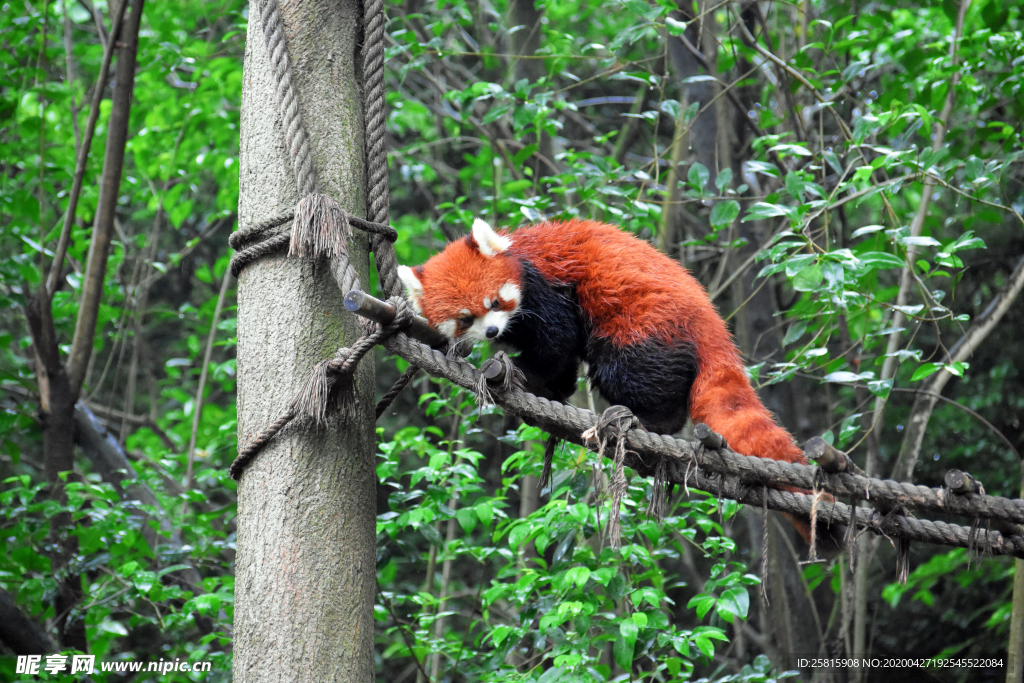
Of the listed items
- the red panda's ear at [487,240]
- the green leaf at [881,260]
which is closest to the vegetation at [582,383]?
the green leaf at [881,260]

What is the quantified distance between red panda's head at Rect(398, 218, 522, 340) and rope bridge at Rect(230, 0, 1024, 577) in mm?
506

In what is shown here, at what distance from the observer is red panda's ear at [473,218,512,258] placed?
2432 millimetres

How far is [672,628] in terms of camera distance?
2.61 metres

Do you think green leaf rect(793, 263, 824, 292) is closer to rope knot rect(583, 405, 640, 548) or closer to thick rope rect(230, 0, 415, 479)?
rope knot rect(583, 405, 640, 548)

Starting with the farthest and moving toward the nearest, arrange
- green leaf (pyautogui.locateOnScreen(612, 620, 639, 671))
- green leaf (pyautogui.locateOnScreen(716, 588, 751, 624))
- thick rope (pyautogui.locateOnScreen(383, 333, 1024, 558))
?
1. green leaf (pyautogui.locateOnScreen(716, 588, 751, 624))
2. green leaf (pyautogui.locateOnScreen(612, 620, 639, 671))
3. thick rope (pyautogui.locateOnScreen(383, 333, 1024, 558))

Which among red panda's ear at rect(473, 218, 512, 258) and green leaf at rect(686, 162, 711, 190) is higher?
green leaf at rect(686, 162, 711, 190)

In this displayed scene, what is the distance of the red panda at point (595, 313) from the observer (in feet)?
7.68

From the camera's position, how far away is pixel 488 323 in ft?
8.15

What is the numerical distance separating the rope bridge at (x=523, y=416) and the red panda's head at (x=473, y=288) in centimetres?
51

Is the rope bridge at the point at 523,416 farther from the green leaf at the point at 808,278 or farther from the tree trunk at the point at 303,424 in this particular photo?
the green leaf at the point at 808,278

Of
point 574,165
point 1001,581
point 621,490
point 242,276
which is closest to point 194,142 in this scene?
point 574,165

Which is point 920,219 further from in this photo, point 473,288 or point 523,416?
point 523,416

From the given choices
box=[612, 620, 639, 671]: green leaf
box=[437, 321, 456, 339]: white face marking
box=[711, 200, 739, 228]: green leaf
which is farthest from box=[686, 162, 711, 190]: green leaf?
box=[612, 620, 639, 671]: green leaf

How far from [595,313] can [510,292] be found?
29 centimetres
